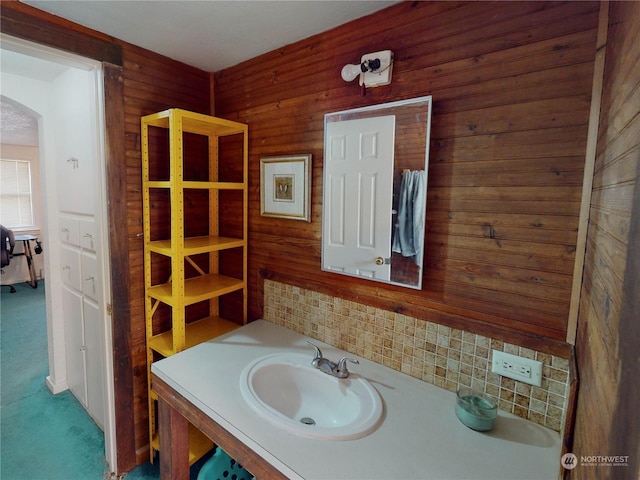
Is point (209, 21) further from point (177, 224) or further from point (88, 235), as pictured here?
point (88, 235)

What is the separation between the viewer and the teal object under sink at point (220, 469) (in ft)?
4.97

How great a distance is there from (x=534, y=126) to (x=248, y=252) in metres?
1.54

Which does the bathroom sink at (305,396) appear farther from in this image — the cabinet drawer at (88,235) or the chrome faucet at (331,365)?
the cabinet drawer at (88,235)

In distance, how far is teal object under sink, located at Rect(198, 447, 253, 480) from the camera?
4.97 ft

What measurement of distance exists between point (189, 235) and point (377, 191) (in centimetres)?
126

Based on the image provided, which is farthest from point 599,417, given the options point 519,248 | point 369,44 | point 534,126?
point 369,44

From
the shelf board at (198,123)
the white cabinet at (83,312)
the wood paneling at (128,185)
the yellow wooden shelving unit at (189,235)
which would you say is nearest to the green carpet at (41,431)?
the white cabinet at (83,312)

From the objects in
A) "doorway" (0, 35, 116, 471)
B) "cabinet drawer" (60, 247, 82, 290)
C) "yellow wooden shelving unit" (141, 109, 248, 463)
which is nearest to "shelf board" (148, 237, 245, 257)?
"yellow wooden shelving unit" (141, 109, 248, 463)

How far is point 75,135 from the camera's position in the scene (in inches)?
75.9

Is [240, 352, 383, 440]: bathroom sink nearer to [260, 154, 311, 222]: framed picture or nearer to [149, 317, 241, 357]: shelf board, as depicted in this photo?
[149, 317, 241, 357]: shelf board

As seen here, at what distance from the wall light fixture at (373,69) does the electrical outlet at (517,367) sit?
3.78 feet

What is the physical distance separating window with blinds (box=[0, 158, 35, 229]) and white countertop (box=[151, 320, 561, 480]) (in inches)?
Result: 232

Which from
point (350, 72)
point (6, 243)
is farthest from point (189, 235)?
point (6, 243)

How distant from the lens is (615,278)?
524mm
